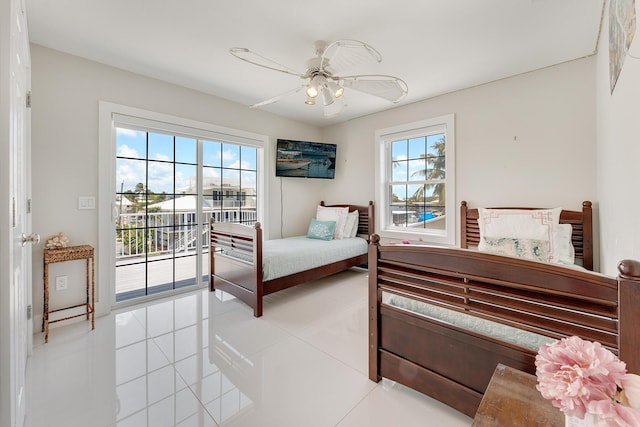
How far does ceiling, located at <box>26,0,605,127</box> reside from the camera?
198cm

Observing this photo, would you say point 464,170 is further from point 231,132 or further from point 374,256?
point 231,132

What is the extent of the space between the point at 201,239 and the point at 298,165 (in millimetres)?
1870

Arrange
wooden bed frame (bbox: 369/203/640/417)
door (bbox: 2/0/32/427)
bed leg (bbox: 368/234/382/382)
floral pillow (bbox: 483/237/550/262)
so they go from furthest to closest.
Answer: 1. floral pillow (bbox: 483/237/550/262)
2. bed leg (bbox: 368/234/382/382)
3. door (bbox: 2/0/32/427)
4. wooden bed frame (bbox: 369/203/640/417)

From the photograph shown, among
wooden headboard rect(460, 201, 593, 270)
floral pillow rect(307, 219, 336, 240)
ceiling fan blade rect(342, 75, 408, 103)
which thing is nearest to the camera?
ceiling fan blade rect(342, 75, 408, 103)

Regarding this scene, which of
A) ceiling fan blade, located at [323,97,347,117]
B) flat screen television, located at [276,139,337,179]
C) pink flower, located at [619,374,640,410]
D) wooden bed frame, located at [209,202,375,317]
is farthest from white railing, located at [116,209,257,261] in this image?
pink flower, located at [619,374,640,410]

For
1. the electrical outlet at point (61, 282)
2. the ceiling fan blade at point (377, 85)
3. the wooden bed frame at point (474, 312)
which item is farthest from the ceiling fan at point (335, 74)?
the electrical outlet at point (61, 282)

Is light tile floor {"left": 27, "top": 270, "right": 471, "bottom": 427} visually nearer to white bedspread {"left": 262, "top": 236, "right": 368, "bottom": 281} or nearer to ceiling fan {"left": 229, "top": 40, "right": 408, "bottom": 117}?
white bedspread {"left": 262, "top": 236, "right": 368, "bottom": 281}

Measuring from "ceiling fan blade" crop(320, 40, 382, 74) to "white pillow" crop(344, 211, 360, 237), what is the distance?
2.50 m

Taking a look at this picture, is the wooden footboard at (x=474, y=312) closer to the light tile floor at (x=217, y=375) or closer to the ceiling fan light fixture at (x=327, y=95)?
the light tile floor at (x=217, y=375)

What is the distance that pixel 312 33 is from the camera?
2.26 m

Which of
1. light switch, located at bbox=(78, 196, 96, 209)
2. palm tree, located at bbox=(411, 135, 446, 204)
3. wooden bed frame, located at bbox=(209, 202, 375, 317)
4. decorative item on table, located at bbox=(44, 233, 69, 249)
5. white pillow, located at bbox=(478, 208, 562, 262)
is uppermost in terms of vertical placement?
palm tree, located at bbox=(411, 135, 446, 204)

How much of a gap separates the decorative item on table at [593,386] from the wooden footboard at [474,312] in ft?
1.74

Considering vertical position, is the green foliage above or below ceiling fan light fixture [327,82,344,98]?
below

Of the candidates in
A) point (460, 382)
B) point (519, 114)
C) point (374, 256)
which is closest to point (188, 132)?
point (374, 256)
